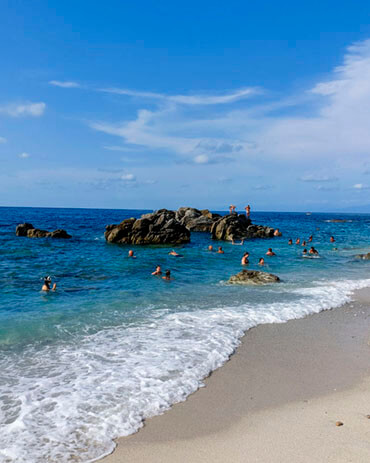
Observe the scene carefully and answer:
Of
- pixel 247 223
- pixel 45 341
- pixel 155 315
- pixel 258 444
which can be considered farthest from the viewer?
pixel 247 223

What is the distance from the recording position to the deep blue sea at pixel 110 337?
6.32 metres

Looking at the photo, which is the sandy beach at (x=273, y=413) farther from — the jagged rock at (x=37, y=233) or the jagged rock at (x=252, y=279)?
the jagged rock at (x=37, y=233)

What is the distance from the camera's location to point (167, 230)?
41.1m

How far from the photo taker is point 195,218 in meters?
61.9

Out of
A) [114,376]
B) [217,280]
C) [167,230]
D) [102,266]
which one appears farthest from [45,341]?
[167,230]

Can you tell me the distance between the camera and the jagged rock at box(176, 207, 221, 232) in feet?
197

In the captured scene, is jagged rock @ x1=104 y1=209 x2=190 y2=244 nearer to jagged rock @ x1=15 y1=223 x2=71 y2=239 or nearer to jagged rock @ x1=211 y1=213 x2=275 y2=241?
jagged rock @ x1=15 y1=223 x2=71 y2=239

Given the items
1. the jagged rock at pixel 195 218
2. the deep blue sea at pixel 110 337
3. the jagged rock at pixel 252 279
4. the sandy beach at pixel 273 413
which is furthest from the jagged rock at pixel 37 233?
the sandy beach at pixel 273 413

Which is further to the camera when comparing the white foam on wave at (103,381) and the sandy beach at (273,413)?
the white foam on wave at (103,381)

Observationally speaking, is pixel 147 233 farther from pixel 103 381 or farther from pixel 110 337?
pixel 103 381

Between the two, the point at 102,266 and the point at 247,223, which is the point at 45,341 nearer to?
the point at 102,266

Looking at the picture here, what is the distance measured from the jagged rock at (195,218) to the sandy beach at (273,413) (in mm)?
49547

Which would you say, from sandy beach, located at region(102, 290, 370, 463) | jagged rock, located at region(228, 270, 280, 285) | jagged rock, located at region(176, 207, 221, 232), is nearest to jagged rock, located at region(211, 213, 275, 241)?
jagged rock, located at region(176, 207, 221, 232)

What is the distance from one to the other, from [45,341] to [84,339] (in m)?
1.10
